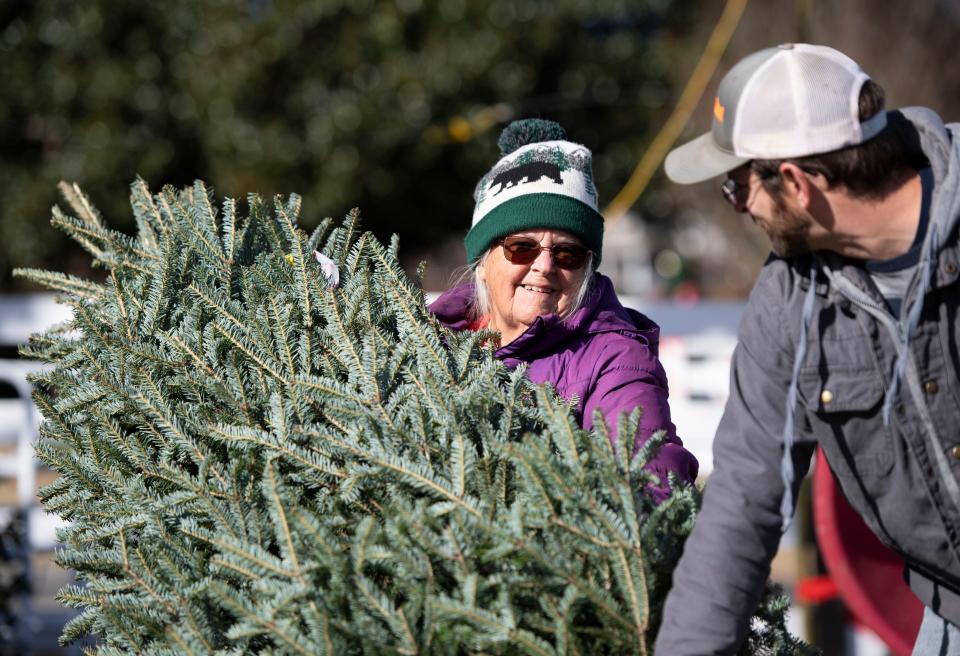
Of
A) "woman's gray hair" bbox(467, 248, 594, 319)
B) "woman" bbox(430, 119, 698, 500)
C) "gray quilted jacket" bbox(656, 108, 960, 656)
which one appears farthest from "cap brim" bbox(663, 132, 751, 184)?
"woman's gray hair" bbox(467, 248, 594, 319)

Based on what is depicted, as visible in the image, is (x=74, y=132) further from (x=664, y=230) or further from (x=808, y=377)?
(x=808, y=377)

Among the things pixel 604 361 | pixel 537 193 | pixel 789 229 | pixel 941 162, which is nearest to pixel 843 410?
pixel 789 229

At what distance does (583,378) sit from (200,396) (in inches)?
32.5

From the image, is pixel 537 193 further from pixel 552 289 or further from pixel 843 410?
pixel 843 410

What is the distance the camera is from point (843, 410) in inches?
75.4

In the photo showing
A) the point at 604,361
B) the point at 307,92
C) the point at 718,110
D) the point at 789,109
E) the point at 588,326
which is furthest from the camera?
the point at 307,92

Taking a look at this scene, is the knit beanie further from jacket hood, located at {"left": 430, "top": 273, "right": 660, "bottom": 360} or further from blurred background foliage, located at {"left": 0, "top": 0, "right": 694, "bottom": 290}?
blurred background foliage, located at {"left": 0, "top": 0, "right": 694, "bottom": 290}

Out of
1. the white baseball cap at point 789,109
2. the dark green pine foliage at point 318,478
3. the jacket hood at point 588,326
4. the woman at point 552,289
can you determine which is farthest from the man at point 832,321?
the jacket hood at point 588,326

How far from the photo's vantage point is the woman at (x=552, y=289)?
248 centimetres

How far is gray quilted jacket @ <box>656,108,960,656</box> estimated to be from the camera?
184 cm

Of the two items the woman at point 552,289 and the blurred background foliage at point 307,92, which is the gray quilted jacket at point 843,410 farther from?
the blurred background foliage at point 307,92

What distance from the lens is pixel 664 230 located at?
27219 millimetres

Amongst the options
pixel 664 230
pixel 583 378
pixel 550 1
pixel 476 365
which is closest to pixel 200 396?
pixel 476 365

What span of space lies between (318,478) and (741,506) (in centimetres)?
74
